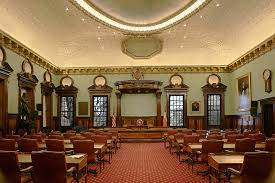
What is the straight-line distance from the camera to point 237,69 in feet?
70.3

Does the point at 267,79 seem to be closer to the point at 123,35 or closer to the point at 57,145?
the point at 123,35

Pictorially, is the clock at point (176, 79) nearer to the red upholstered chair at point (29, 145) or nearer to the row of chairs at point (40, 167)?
the red upholstered chair at point (29, 145)

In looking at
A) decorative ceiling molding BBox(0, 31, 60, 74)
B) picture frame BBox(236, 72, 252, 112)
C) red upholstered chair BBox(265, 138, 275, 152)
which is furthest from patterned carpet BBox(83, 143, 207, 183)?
picture frame BBox(236, 72, 252, 112)

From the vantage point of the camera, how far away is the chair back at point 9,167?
504 centimetres

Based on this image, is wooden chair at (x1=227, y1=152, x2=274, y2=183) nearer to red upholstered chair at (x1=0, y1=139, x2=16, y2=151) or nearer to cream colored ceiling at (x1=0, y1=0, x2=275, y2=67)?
red upholstered chair at (x1=0, y1=139, x2=16, y2=151)

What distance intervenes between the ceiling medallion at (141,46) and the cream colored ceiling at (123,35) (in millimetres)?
457

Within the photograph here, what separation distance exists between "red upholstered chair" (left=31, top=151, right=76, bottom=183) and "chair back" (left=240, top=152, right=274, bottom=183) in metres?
2.70

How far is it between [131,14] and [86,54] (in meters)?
6.53

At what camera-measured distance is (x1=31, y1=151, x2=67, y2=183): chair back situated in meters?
5.01

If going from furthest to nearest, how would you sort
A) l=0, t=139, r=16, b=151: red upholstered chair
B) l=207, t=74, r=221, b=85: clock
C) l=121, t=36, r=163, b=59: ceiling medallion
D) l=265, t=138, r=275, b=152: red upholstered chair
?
l=207, t=74, r=221, b=85: clock
l=121, t=36, r=163, b=59: ceiling medallion
l=0, t=139, r=16, b=151: red upholstered chair
l=265, t=138, r=275, b=152: red upholstered chair

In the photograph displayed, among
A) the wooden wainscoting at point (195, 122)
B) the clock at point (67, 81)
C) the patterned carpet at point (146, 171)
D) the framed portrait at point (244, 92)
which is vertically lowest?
the patterned carpet at point (146, 171)

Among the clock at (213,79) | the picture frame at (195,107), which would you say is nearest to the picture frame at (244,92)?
the clock at (213,79)

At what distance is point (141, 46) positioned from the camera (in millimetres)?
21797

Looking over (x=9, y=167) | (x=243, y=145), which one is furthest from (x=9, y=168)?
(x=243, y=145)
